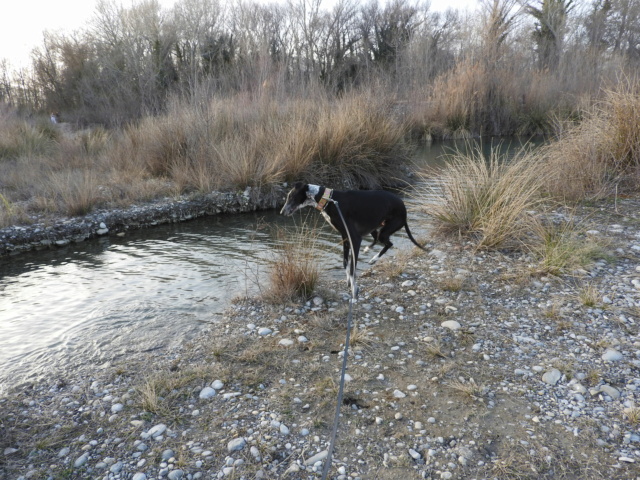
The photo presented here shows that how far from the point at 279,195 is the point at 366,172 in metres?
2.19

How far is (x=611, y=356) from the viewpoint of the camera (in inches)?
114

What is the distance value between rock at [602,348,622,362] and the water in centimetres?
248

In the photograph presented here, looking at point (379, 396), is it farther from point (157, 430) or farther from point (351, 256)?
point (351, 256)

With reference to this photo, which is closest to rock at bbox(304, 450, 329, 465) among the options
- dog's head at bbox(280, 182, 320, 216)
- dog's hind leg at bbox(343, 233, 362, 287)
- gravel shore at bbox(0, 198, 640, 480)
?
A: gravel shore at bbox(0, 198, 640, 480)

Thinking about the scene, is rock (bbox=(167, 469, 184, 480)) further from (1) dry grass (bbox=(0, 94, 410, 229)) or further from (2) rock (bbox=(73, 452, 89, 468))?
(1) dry grass (bbox=(0, 94, 410, 229))

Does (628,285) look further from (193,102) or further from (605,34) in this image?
→ (605,34)

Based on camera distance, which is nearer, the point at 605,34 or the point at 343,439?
the point at 343,439

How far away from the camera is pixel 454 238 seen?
5.50 meters

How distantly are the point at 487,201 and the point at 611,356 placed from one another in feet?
8.83

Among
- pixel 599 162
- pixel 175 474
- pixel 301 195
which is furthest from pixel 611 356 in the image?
pixel 599 162

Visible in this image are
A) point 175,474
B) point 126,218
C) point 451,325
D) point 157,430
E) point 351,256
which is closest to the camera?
point 175,474

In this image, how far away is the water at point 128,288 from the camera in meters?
3.79

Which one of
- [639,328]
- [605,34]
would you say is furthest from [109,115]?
[605,34]

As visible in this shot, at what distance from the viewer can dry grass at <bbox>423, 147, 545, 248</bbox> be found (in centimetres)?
491
